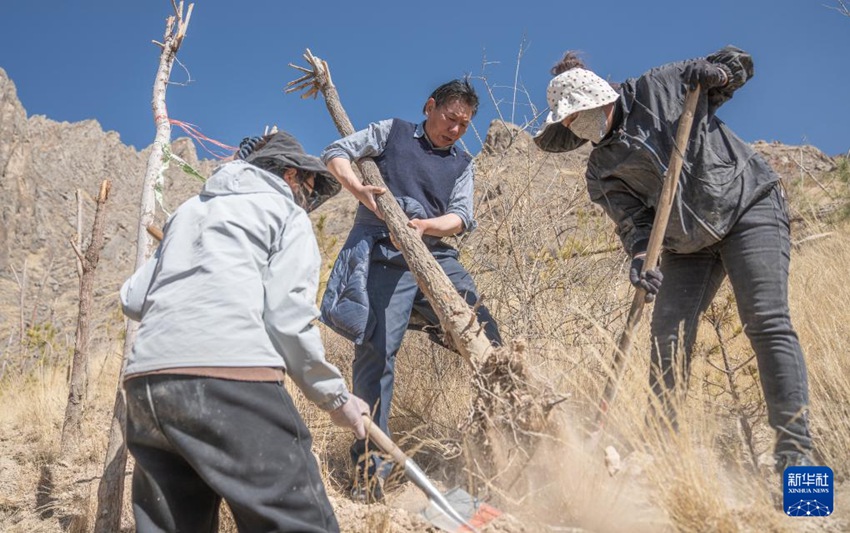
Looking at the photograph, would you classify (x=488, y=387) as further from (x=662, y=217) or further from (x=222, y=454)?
(x=222, y=454)

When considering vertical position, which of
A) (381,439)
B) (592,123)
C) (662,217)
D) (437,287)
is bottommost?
(381,439)

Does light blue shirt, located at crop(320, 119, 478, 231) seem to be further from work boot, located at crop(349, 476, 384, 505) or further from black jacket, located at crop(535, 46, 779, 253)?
work boot, located at crop(349, 476, 384, 505)

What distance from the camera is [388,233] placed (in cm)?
310

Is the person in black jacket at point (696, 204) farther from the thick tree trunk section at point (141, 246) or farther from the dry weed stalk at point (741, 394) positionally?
the thick tree trunk section at point (141, 246)

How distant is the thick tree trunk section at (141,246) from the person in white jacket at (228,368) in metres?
1.36

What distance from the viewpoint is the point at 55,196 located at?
97.0 ft

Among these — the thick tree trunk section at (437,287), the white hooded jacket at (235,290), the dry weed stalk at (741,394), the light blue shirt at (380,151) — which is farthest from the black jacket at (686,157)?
the white hooded jacket at (235,290)

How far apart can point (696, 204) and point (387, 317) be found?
1446mm

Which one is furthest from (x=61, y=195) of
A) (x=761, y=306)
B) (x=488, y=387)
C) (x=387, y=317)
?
(x=761, y=306)

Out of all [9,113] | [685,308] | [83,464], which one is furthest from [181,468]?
[9,113]

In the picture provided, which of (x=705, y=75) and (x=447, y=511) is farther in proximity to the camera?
(x=705, y=75)

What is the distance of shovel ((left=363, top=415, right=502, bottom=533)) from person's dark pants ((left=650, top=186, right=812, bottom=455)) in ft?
2.59

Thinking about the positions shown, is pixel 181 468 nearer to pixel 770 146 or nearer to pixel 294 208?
pixel 294 208

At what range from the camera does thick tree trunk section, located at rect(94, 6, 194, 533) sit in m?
2.92
